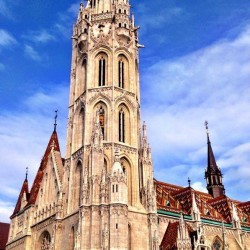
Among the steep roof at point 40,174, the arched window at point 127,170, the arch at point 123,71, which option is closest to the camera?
the arched window at point 127,170

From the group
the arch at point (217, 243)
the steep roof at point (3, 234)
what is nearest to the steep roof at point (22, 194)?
the steep roof at point (3, 234)

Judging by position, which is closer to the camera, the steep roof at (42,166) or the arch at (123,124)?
the arch at (123,124)

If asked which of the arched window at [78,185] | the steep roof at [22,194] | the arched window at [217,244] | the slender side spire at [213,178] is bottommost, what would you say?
the arched window at [217,244]

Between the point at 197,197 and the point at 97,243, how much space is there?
1800 cm

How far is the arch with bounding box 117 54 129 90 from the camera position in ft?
119

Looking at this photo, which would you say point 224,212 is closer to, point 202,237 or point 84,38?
point 202,237

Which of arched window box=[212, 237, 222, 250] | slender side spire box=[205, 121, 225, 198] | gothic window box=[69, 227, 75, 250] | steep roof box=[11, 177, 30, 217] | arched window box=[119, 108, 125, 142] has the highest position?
slender side spire box=[205, 121, 225, 198]

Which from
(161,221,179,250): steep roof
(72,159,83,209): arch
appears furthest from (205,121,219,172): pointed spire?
(72,159,83,209): arch

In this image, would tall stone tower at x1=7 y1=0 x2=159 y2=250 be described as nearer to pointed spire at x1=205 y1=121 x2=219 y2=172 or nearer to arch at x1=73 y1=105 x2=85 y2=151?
arch at x1=73 y1=105 x2=85 y2=151

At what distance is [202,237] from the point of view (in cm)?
3241

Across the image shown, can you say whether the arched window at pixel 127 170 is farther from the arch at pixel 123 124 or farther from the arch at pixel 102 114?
the arch at pixel 102 114

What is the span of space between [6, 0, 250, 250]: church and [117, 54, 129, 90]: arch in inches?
3.7

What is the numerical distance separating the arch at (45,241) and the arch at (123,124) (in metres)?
9.78

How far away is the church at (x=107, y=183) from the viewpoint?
2923cm
